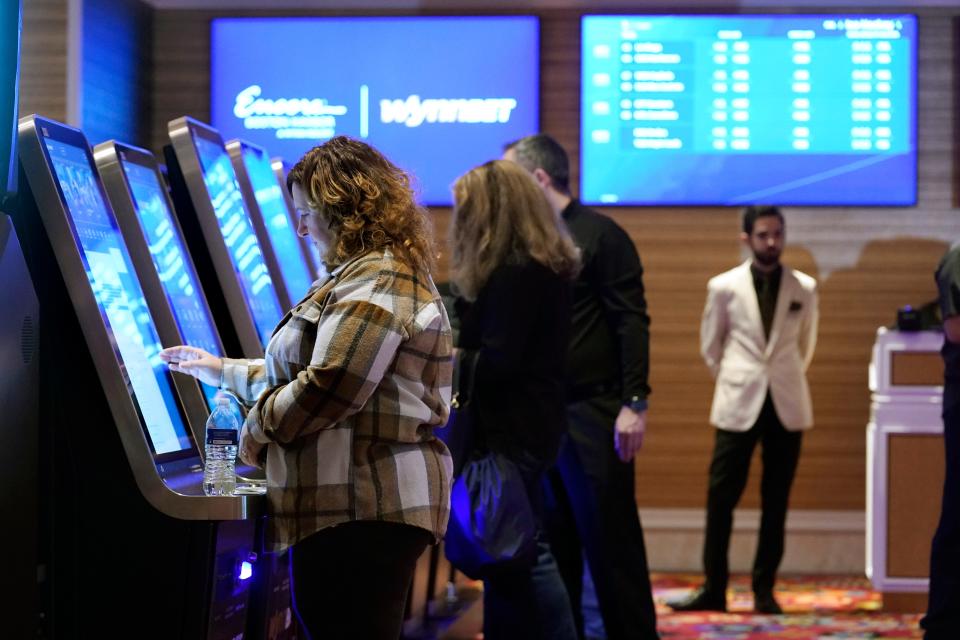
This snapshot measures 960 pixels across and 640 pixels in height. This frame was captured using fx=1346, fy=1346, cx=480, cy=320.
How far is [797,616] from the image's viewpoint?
540 centimetres

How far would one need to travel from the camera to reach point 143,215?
2.88 meters

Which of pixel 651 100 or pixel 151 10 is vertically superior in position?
pixel 151 10

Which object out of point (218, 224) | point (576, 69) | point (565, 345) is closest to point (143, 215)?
point (218, 224)

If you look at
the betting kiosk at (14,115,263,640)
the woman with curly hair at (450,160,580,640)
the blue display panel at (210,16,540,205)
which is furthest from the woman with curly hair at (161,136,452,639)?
the blue display panel at (210,16,540,205)

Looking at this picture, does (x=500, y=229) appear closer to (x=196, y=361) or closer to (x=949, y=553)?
(x=196, y=361)

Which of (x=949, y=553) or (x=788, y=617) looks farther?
(x=788, y=617)

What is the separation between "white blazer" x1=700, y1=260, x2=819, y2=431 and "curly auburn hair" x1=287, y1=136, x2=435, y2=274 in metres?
3.53

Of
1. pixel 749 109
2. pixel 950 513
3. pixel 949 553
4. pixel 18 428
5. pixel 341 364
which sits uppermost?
pixel 749 109

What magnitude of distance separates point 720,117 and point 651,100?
1.08 feet

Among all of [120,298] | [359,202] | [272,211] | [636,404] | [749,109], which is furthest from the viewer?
[749,109]

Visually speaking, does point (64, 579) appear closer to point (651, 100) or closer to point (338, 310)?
point (338, 310)

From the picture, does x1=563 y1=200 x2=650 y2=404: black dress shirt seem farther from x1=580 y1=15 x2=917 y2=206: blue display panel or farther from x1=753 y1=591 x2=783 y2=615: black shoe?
x1=580 y1=15 x2=917 y2=206: blue display panel

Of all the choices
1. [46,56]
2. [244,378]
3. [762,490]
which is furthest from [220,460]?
[762,490]

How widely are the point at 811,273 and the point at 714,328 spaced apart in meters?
0.93
